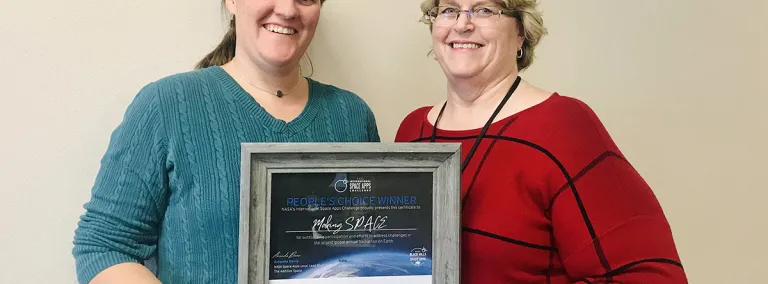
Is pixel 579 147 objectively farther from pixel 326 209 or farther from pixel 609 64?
pixel 609 64

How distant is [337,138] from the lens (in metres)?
1.27

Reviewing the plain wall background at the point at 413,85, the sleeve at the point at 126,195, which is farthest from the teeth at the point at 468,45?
the sleeve at the point at 126,195

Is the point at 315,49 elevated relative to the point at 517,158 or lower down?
elevated

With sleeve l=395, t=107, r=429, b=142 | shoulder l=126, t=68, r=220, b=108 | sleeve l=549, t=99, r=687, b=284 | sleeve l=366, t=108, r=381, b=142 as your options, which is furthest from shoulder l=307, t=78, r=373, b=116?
sleeve l=549, t=99, r=687, b=284

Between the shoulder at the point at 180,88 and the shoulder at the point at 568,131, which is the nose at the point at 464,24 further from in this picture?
the shoulder at the point at 180,88

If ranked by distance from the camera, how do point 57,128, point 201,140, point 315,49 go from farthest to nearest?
point 315,49, point 57,128, point 201,140

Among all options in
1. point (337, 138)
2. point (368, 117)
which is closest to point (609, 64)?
point (368, 117)

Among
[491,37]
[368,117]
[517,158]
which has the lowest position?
[517,158]

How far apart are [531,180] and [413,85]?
67 centimetres

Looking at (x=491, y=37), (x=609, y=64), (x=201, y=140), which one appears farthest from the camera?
(x=609, y=64)

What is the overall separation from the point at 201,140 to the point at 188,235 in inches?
7.0

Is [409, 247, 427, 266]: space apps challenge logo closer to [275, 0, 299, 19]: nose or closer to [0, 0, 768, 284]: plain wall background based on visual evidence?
[275, 0, 299, 19]: nose

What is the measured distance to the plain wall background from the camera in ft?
4.37

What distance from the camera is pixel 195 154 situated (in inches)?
42.9
